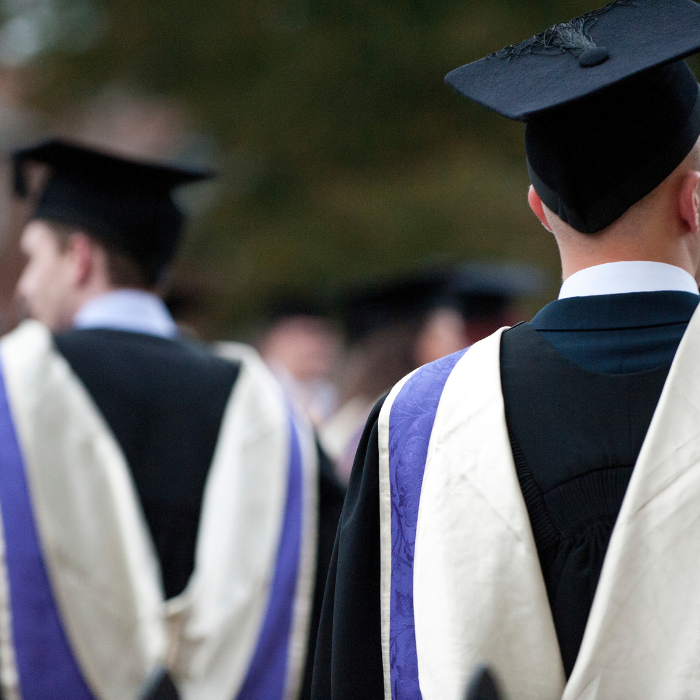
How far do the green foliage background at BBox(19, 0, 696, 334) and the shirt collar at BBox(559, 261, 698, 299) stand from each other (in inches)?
346

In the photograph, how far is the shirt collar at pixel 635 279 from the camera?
5.21 feet

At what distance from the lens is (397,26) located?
10852 millimetres

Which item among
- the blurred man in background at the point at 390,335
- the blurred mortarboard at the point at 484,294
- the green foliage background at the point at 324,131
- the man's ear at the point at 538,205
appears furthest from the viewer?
the green foliage background at the point at 324,131

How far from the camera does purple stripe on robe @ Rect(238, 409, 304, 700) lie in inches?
121

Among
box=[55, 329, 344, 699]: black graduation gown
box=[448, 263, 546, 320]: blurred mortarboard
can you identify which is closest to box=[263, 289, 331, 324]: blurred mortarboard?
box=[448, 263, 546, 320]: blurred mortarboard

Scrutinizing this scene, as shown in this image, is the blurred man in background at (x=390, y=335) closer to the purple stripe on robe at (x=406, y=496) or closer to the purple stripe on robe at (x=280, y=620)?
the purple stripe on robe at (x=280, y=620)

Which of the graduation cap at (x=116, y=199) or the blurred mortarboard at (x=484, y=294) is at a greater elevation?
the graduation cap at (x=116, y=199)

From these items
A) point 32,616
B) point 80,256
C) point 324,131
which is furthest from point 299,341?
point 32,616

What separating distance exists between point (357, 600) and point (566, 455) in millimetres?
433

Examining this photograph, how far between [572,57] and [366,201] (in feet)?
30.8

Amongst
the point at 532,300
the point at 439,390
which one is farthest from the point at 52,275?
the point at 532,300

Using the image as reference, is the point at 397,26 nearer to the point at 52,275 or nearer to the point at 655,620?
the point at 52,275

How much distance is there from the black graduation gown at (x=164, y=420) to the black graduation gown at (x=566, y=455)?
1412 millimetres

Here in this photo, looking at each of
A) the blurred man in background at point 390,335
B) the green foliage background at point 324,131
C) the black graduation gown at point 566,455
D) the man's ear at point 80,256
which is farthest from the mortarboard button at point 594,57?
the green foliage background at point 324,131
